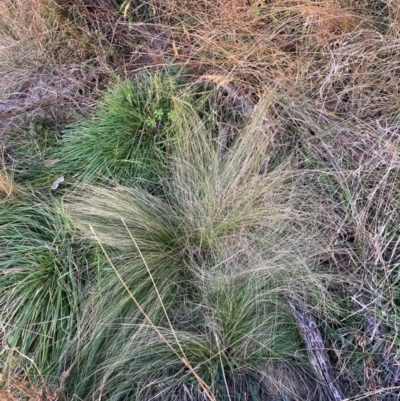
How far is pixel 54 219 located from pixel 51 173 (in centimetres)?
30

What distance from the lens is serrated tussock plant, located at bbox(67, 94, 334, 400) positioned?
152cm

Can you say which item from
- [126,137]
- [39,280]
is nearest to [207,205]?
[126,137]

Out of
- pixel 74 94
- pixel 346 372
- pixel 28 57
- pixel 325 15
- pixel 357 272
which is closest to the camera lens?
pixel 346 372

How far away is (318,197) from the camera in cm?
177

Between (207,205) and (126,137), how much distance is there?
0.54 meters

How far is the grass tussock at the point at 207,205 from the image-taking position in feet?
5.01

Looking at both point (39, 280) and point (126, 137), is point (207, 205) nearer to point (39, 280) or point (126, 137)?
point (126, 137)

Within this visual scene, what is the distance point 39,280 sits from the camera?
5.56 feet

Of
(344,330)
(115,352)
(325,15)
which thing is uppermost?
(325,15)

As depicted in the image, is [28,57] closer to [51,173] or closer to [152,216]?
[51,173]

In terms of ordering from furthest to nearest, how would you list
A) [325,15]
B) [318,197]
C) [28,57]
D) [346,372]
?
[28,57]
[325,15]
[318,197]
[346,372]

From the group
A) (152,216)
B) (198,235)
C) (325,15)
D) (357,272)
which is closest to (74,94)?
(152,216)

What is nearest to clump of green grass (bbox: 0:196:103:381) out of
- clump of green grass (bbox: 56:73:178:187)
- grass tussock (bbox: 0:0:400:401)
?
grass tussock (bbox: 0:0:400:401)

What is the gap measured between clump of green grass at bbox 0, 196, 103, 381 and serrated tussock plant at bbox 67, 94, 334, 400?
0.08 metres
